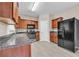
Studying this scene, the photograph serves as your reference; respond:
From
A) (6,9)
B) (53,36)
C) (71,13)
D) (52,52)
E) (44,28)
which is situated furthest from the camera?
(44,28)

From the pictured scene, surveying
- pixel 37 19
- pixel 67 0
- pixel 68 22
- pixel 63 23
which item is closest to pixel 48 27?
pixel 37 19

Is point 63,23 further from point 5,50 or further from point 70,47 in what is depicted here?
point 5,50

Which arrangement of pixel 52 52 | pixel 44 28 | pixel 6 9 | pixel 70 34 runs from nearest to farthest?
pixel 6 9 → pixel 52 52 → pixel 70 34 → pixel 44 28

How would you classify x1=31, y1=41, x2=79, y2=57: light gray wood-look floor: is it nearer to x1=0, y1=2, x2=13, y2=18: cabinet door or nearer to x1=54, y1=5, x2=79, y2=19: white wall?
x1=54, y1=5, x2=79, y2=19: white wall

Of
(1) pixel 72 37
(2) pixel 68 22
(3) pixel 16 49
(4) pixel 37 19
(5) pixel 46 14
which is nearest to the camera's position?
(3) pixel 16 49

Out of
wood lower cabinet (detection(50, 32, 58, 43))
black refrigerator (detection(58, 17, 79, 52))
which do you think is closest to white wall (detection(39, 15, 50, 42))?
wood lower cabinet (detection(50, 32, 58, 43))

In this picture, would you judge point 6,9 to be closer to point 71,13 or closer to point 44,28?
point 71,13

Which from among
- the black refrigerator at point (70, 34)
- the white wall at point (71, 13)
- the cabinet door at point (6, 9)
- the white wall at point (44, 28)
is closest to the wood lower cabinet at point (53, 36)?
the white wall at point (44, 28)

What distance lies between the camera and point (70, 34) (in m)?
6.35

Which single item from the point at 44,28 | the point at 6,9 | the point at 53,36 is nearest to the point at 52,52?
the point at 6,9

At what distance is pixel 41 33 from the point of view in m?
10.5

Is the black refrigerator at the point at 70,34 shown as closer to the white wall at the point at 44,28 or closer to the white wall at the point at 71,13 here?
the white wall at the point at 71,13

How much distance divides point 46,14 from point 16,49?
343 inches

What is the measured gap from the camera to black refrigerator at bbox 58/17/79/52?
596 cm
